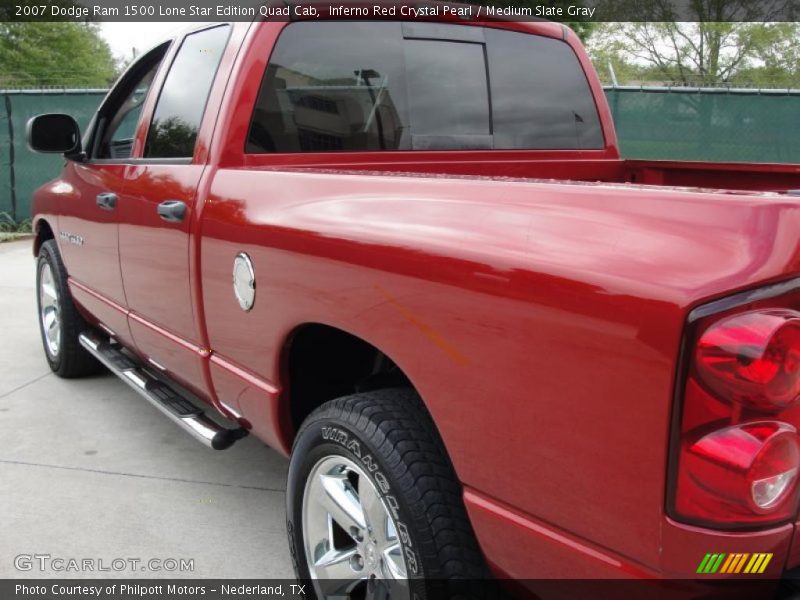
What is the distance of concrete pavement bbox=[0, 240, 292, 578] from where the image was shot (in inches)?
115

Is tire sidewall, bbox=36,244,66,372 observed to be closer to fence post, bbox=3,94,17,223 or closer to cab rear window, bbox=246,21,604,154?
cab rear window, bbox=246,21,604,154

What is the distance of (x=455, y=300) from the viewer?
1686mm

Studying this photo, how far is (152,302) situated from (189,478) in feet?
2.90

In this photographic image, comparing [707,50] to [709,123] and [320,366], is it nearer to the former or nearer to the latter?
[709,123]

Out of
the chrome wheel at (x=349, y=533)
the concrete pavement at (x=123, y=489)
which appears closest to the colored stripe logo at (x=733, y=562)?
the chrome wheel at (x=349, y=533)

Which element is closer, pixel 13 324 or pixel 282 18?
pixel 282 18

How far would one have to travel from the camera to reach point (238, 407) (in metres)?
2.75

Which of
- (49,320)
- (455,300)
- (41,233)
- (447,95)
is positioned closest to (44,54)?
(41,233)

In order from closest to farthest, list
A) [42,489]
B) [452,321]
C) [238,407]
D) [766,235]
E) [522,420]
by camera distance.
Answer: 1. [766,235]
2. [522,420]
3. [452,321]
4. [238,407]
5. [42,489]

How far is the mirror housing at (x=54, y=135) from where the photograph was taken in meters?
3.93

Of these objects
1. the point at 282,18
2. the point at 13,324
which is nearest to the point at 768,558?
the point at 282,18

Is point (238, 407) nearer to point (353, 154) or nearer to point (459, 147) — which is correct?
point (353, 154)

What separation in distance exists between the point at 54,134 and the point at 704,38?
122 ft

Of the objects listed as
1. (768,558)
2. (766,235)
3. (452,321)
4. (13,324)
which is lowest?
(13,324)
